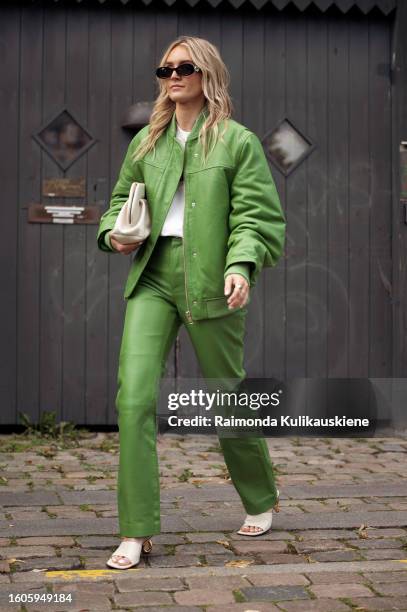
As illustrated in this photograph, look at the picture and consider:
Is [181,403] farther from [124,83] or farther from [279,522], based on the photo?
[279,522]

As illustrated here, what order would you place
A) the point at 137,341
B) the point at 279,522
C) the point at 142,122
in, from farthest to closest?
the point at 142,122 < the point at 279,522 < the point at 137,341

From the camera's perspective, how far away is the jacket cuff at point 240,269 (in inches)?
165

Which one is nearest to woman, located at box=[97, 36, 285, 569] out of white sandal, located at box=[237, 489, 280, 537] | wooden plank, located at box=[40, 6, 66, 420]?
white sandal, located at box=[237, 489, 280, 537]

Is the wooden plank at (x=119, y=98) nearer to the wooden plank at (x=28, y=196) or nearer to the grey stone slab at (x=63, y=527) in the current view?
the wooden plank at (x=28, y=196)

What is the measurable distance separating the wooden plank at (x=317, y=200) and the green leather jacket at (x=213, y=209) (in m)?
3.72

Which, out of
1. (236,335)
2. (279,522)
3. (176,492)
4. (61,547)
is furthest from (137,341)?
(176,492)

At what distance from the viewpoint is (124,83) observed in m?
8.00

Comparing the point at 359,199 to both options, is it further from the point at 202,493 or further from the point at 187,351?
the point at 202,493

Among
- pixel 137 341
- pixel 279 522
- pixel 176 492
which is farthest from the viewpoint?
pixel 176 492

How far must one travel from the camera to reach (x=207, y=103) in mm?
4574

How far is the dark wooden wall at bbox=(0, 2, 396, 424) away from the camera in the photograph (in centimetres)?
791

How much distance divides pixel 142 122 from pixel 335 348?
85.0 inches

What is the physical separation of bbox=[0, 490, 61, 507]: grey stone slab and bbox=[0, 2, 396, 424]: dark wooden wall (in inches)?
89.1

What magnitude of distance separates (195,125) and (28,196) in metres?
3.62
